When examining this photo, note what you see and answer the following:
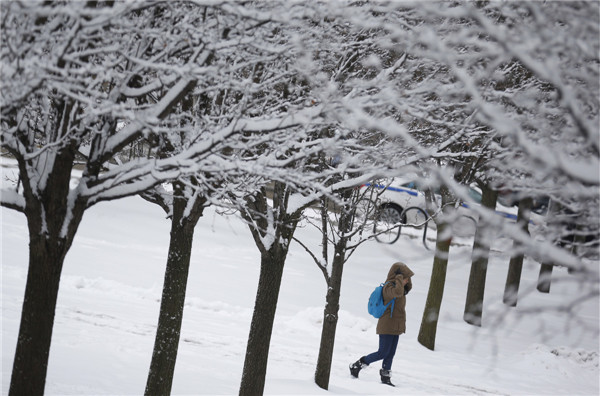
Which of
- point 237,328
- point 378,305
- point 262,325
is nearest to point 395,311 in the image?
point 378,305

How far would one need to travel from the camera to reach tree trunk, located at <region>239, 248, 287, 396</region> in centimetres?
670

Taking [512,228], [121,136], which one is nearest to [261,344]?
[121,136]

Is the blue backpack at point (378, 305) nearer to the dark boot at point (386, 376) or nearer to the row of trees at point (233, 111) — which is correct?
the dark boot at point (386, 376)

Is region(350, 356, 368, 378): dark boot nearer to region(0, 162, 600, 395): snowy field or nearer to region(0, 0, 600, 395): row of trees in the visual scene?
region(0, 162, 600, 395): snowy field

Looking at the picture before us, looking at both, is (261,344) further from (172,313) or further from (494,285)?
(494,285)

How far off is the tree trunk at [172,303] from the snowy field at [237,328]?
25.6 inches

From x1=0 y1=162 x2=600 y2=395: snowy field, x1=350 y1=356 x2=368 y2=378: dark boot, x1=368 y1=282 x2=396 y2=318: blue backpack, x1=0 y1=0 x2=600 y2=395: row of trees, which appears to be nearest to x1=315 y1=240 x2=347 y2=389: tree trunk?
x1=0 y1=162 x2=600 y2=395: snowy field

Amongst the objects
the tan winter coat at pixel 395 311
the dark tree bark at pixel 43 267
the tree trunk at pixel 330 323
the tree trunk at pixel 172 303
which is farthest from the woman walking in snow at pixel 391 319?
the dark tree bark at pixel 43 267

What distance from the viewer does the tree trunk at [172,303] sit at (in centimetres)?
593

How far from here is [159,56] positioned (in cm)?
407

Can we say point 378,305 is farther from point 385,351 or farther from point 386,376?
point 386,376

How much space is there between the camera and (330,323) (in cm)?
834

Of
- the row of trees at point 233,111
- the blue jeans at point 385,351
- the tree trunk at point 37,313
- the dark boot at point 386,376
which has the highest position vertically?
the row of trees at point 233,111

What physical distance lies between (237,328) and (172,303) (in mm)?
5691
